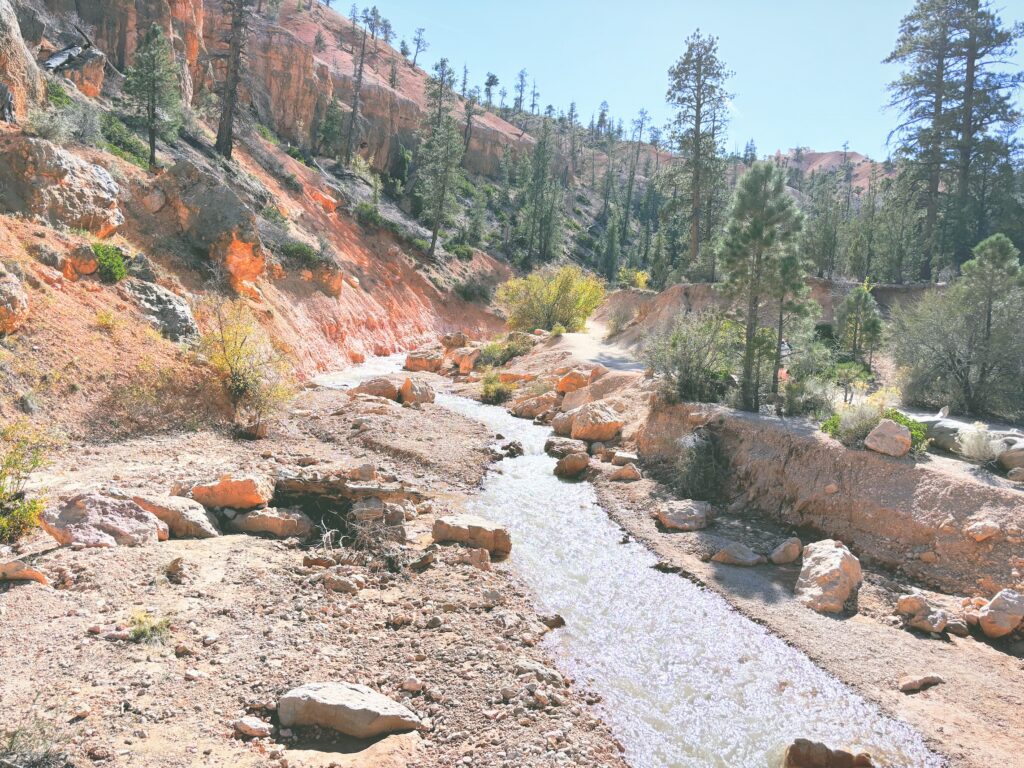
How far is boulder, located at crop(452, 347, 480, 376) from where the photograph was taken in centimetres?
3257

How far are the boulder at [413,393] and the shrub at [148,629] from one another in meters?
16.1

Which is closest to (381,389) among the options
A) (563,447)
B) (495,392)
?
(495,392)

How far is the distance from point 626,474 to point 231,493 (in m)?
10.3

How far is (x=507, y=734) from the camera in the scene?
256 inches

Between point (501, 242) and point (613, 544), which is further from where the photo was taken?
point (501, 242)

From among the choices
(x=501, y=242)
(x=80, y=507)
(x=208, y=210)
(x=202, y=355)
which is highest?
(x=501, y=242)


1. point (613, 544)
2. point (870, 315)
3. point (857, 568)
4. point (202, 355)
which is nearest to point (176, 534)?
point (202, 355)

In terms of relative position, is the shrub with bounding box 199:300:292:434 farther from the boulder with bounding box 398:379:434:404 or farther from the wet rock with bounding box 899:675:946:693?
the wet rock with bounding box 899:675:946:693

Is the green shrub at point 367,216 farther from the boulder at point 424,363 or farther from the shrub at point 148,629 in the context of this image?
the shrub at point 148,629

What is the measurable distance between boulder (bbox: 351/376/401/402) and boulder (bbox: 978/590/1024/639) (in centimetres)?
1816

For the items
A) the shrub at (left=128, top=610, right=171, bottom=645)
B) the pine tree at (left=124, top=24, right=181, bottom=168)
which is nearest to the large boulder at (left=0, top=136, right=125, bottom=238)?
the pine tree at (left=124, top=24, right=181, bottom=168)

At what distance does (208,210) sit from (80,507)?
17281mm

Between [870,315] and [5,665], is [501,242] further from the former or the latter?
[5,665]

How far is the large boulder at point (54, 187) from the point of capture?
15.4 metres
